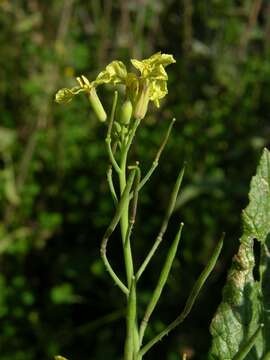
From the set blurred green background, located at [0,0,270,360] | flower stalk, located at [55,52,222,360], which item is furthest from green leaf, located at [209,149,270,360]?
blurred green background, located at [0,0,270,360]

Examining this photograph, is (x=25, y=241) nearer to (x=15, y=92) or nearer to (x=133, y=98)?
(x=15, y=92)

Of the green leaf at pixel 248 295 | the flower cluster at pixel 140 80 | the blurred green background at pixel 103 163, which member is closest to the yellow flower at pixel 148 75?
the flower cluster at pixel 140 80

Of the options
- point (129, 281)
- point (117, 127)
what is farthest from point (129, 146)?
point (129, 281)

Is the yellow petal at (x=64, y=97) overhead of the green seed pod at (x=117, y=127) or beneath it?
overhead

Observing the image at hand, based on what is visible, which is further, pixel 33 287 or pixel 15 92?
pixel 15 92

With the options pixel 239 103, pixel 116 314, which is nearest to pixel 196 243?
pixel 116 314

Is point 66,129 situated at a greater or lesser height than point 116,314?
greater

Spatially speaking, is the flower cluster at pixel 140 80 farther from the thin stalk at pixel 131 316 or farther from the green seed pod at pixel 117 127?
the thin stalk at pixel 131 316
